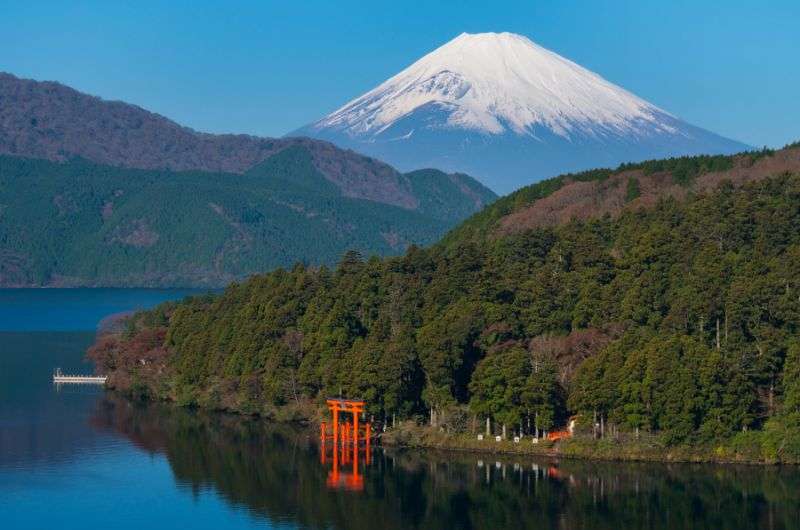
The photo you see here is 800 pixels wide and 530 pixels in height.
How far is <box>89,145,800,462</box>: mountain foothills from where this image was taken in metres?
43.6

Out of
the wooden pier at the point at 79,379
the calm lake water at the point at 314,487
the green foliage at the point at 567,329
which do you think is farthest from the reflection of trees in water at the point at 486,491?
the wooden pier at the point at 79,379

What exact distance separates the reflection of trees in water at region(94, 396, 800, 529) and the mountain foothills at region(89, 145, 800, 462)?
1.93 m

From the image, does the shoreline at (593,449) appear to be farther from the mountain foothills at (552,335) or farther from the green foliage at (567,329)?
the green foliage at (567,329)

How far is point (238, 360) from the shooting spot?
182ft

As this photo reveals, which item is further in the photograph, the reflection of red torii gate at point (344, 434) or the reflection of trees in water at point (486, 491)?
the reflection of red torii gate at point (344, 434)

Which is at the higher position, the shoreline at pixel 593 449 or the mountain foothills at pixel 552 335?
the mountain foothills at pixel 552 335

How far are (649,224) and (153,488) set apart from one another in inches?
939

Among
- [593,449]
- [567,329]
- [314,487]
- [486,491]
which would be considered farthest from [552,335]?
[314,487]

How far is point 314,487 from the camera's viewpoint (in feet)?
134

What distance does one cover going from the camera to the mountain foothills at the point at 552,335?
43.6 m

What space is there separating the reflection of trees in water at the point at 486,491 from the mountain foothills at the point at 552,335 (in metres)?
1.93

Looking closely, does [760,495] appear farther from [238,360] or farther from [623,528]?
[238,360]

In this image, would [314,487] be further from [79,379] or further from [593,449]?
[79,379]

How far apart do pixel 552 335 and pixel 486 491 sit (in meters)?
10.4
